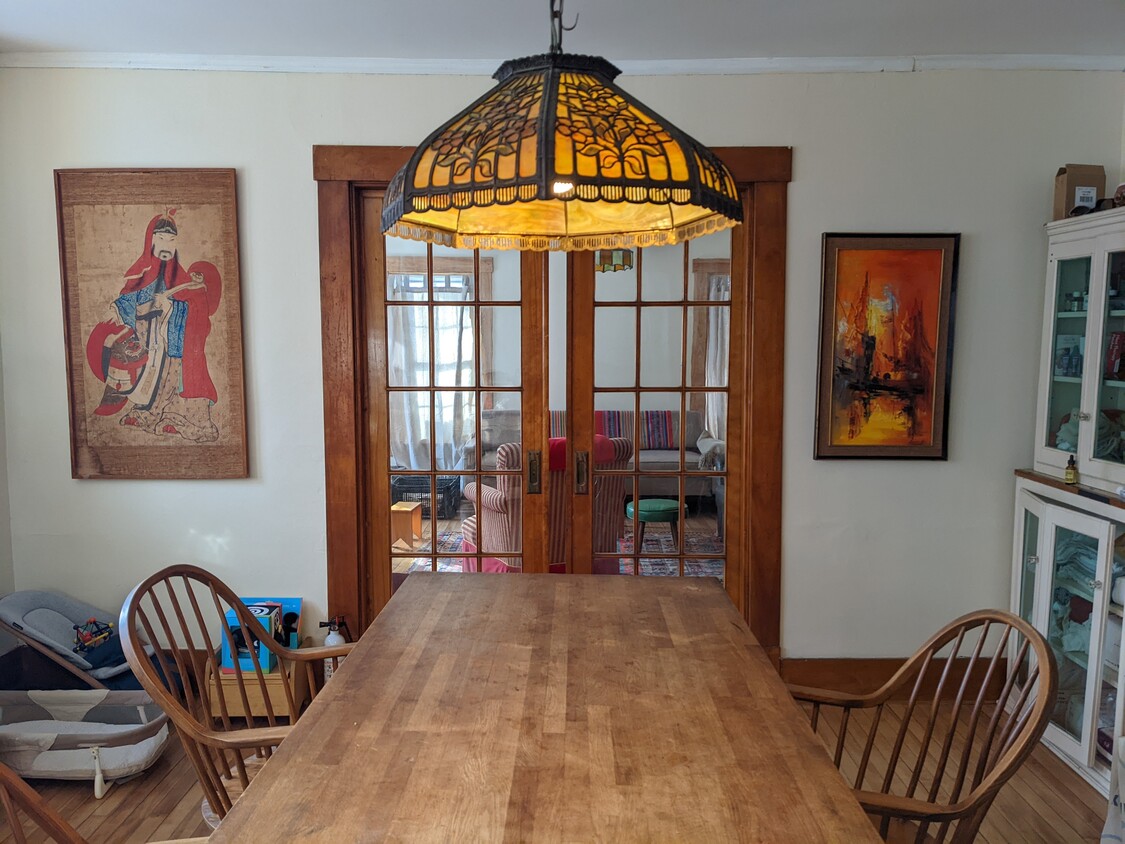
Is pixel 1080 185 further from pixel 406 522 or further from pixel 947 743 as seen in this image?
pixel 406 522

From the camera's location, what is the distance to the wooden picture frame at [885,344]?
341 centimetres

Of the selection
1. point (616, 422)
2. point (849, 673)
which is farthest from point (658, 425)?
point (849, 673)

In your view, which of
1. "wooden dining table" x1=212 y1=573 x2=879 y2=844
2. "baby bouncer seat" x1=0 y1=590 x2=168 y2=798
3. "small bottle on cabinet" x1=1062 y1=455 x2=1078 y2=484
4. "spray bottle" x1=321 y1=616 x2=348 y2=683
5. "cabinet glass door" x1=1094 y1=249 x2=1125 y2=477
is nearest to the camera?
"wooden dining table" x1=212 y1=573 x2=879 y2=844

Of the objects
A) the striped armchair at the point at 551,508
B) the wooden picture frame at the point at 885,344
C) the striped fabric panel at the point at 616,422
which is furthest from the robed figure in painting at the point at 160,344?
the wooden picture frame at the point at 885,344

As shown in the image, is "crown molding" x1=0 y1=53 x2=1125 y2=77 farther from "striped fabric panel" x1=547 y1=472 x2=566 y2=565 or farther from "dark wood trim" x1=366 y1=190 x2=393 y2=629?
"striped fabric panel" x1=547 y1=472 x2=566 y2=565

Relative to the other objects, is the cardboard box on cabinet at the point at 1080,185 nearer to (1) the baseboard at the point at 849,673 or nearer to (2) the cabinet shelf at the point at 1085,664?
(2) the cabinet shelf at the point at 1085,664

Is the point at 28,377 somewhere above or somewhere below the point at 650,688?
above

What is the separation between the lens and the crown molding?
3.33 metres

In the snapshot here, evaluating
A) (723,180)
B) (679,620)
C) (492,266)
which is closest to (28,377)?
(492,266)

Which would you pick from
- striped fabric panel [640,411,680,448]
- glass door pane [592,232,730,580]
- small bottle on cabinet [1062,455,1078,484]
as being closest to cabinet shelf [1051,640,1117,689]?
small bottle on cabinet [1062,455,1078,484]

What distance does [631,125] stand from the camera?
1470 mm

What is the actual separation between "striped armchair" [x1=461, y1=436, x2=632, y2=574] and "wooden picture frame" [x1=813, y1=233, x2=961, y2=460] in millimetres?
860

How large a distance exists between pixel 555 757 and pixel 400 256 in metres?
2.50

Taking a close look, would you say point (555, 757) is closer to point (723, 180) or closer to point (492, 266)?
point (723, 180)
